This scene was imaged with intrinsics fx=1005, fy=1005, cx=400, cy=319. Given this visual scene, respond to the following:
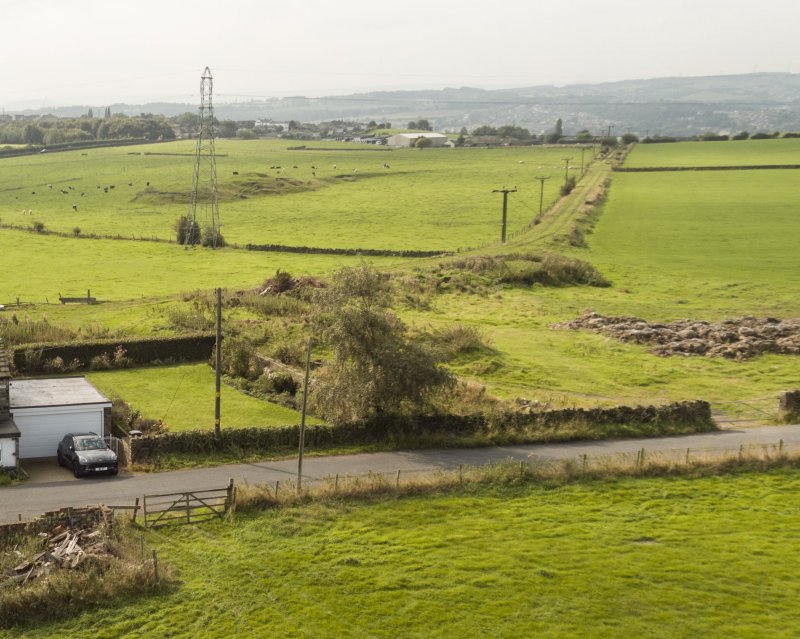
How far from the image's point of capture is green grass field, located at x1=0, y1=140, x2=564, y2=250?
10888 cm

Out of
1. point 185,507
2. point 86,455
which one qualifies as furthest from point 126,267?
point 185,507

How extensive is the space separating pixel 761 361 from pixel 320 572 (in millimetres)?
35060

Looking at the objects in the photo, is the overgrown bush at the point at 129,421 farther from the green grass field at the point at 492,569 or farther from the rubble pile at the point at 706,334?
the rubble pile at the point at 706,334

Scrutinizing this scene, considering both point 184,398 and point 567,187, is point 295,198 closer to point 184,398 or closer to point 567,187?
point 567,187

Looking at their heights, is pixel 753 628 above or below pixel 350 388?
below

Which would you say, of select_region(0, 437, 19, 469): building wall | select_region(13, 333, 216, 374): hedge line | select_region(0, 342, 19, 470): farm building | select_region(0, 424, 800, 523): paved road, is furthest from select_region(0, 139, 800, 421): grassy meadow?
select_region(0, 437, 19, 469): building wall

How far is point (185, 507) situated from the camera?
32.3 metres

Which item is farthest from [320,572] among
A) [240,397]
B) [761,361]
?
[761,361]

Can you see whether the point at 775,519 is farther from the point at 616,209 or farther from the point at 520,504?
the point at 616,209

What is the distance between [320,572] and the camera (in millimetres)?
28938

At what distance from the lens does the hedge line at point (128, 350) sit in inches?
1951

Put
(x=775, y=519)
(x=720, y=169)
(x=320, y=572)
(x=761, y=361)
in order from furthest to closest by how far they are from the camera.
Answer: (x=720, y=169) → (x=761, y=361) → (x=775, y=519) → (x=320, y=572)

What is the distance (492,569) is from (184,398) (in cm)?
2162

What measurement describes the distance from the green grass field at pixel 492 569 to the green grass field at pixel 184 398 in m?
11.3
